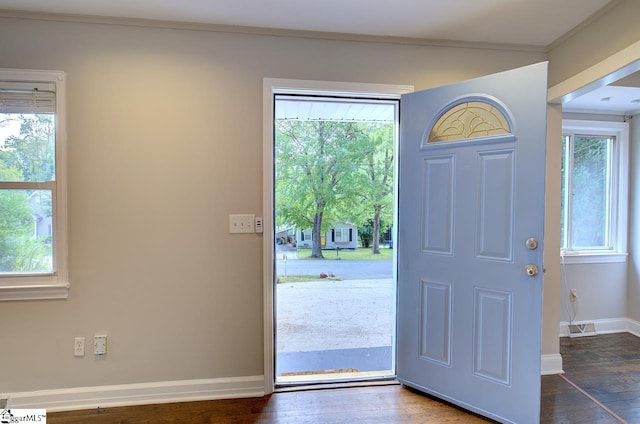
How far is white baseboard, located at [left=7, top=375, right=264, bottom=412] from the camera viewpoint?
195cm

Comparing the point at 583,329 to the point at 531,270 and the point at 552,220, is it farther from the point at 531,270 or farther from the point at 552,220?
the point at 531,270

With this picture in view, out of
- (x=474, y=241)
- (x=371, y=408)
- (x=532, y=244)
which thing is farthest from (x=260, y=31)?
(x=371, y=408)

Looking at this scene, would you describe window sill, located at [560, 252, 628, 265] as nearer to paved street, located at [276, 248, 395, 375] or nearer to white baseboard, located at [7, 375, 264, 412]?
paved street, located at [276, 248, 395, 375]

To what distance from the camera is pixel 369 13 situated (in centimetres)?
190

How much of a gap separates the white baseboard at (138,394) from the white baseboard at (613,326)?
120 inches

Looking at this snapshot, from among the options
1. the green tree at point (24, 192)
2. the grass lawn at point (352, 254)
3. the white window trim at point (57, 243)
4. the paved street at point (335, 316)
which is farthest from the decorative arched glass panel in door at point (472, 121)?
the grass lawn at point (352, 254)

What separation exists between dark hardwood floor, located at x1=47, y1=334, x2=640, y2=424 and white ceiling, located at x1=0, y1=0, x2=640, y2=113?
242 cm

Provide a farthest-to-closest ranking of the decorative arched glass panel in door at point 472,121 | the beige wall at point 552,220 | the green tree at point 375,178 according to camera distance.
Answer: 1. the green tree at point 375,178
2. the beige wall at point 552,220
3. the decorative arched glass panel in door at point 472,121

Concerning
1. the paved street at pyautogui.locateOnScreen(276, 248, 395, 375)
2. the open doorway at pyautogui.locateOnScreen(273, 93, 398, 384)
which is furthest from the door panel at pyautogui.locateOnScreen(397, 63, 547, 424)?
the open doorway at pyautogui.locateOnScreen(273, 93, 398, 384)

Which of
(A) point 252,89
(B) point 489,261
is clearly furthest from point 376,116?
(B) point 489,261

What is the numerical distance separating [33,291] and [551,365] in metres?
3.60

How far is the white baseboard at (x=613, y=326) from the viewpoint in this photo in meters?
3.17

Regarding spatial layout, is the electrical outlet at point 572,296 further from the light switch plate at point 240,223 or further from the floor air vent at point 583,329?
the light switch plate at point 240,223

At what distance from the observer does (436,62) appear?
224cm
